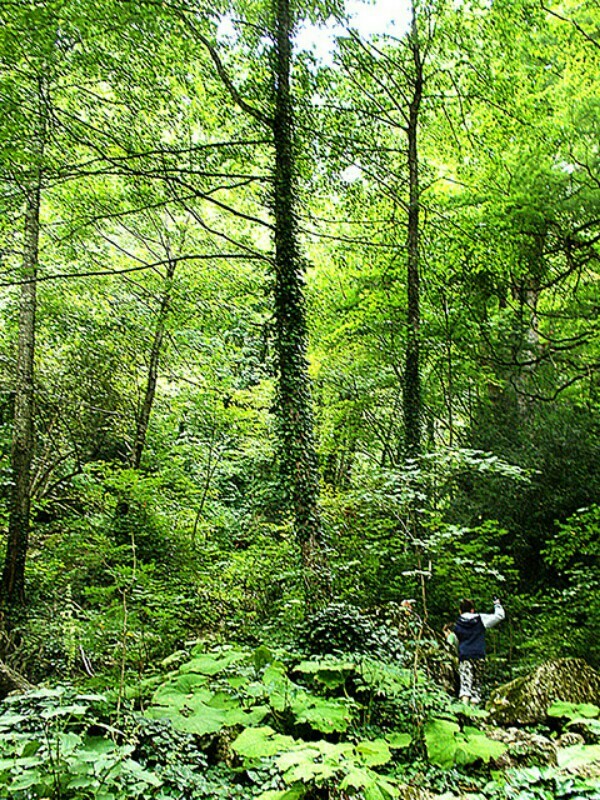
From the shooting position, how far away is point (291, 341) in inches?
276

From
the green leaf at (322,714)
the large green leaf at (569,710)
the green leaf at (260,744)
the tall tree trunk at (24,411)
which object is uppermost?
the tall tree trunk at (24,411)

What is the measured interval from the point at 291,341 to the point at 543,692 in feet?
15.7

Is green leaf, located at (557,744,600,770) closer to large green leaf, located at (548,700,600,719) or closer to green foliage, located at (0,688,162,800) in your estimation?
large green leaf, located at (548,700,600,719)

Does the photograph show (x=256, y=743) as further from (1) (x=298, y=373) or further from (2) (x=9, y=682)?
(1) (x=298, y=373)

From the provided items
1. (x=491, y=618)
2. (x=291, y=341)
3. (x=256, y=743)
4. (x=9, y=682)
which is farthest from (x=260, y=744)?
(x=291, y=341)

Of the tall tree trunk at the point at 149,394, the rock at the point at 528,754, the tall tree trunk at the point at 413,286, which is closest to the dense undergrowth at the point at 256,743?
the rock at the point at 528,754

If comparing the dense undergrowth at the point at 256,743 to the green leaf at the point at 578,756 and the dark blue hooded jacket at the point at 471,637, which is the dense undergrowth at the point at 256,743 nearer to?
the green leaf at the point at 578,756

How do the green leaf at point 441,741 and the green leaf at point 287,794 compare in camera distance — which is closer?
the green leaf at point 287,794

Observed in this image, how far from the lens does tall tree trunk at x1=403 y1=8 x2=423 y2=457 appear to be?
9.20 meters

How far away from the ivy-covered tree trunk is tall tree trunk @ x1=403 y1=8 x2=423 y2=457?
111 inches

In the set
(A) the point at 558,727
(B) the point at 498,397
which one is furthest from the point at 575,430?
(A) the point at 558,727

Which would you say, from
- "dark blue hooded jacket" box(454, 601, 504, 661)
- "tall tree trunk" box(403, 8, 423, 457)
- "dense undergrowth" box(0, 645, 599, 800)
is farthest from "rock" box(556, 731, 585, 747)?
"tall tree trunk" box(403, 8, 423, 457)

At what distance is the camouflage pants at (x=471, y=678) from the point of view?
19.1 ft

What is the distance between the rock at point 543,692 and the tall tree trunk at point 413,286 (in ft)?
14.6
